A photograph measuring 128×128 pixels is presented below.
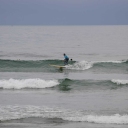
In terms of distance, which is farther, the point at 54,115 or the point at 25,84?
the point at 25,84

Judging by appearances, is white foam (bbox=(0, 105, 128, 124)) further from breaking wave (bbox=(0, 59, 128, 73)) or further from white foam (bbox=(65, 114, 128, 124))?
breaking wave (bbox=(0, 59, 128, 73))

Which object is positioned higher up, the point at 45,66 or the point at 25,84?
the point at 45,66

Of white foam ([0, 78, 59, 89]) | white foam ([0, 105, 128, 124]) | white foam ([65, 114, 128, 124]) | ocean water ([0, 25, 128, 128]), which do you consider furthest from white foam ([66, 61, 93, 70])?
white foam ([65, 114, 128, 124])

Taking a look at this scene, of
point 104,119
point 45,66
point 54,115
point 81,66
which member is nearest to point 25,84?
point 54,115

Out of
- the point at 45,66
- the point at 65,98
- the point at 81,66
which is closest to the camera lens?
the point at 65,98

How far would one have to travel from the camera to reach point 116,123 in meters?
16.5

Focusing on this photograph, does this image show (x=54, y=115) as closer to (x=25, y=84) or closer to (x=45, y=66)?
(x=25, y=84)

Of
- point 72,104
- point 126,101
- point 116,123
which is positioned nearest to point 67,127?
point 116,123

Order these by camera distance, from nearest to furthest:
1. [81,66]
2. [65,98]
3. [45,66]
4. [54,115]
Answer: [54,115] → [65,98] → [81,66] → [45,66]

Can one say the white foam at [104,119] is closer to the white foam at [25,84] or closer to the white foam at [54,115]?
the white foam at [54,115]

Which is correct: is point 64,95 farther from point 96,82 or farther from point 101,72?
point 101,72

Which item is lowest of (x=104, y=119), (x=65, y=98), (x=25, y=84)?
(x=104, y=119)

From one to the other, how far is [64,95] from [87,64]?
14740 mm

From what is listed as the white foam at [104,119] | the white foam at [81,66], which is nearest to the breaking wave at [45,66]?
the white foam at [81,66]
